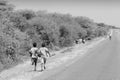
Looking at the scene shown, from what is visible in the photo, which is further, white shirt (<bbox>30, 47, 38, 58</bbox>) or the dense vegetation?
the dense vegetation

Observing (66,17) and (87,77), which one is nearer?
(87,77)

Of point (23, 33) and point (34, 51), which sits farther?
point (23, 33)

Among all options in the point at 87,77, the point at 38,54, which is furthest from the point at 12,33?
the point at 87,77

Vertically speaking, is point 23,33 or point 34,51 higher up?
point 23,33

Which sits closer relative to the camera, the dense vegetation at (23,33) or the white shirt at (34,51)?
the white shirt at (34,51)

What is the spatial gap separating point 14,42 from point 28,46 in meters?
4.88

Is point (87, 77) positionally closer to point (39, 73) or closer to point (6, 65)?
point (39, 73)

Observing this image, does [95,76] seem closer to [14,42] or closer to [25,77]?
[25,77]

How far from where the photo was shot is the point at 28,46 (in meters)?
23.2

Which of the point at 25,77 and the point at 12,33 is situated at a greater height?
the point at 12,33

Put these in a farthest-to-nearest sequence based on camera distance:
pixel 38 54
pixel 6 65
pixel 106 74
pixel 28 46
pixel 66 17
→ pixel 66 17
pixel 28 46
pixel 6 65
pixel 38 54
pixel 106 74

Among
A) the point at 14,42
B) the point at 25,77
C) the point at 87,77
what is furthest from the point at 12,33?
the point at 87,77

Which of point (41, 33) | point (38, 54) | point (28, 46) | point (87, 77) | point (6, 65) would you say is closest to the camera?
point (87, 77)

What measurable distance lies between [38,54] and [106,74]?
4.43 m
